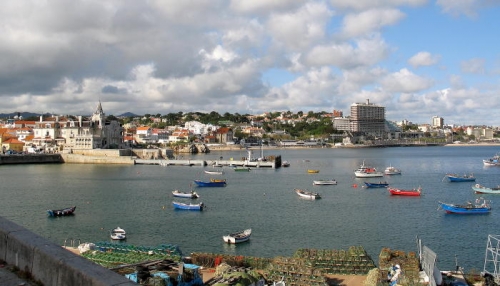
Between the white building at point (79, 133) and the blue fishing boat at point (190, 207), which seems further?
the white building at point (79, 133)

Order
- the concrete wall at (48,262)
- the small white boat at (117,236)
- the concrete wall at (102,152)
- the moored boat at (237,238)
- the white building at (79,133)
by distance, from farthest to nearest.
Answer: the white building at (79,133), the concrete wall at (102,152), the small white boat at (117,236), the moored boat at (237,238), the concrete wall at (48,262)

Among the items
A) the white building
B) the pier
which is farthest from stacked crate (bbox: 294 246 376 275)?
the white building

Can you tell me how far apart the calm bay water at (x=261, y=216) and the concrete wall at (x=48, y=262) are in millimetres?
15844

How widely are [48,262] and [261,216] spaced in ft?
83.6

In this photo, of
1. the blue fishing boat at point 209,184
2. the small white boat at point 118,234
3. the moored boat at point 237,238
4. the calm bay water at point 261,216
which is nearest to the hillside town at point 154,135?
the calm bay water at point 261,216

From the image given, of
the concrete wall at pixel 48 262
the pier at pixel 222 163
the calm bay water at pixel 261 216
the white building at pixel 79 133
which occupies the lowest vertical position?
the calm bay water at pixel 261 216

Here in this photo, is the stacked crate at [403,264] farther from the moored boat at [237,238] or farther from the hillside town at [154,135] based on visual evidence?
the hillside town at [154,135]

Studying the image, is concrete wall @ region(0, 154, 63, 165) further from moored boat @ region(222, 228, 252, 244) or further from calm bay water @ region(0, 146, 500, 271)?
moored boat @ region(222, 228, 252, 244)

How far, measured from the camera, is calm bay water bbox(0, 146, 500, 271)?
22.8 metres

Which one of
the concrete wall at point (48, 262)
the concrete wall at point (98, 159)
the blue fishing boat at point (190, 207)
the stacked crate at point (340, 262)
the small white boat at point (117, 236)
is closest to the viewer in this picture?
the concrete wall at point (48, 262)

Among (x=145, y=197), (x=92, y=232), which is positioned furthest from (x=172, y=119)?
(x=92, y=232)

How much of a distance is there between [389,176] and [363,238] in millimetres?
36649

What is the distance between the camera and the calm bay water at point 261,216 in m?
22.8

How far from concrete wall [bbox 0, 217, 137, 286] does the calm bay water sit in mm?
15844
